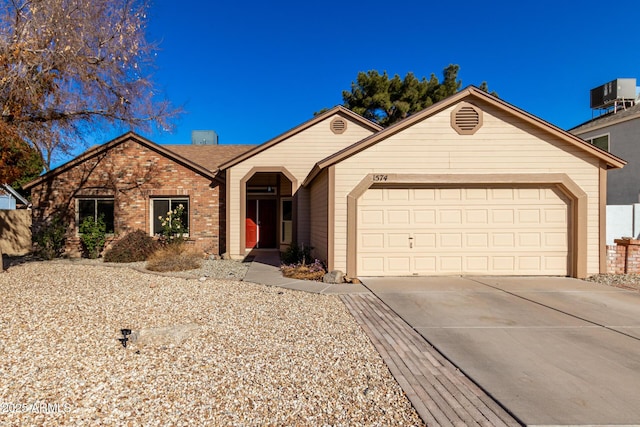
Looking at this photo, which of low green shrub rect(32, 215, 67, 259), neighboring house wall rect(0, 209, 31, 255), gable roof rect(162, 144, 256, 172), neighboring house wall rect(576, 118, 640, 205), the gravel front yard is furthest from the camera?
gable roof rect(162, 144, 256, 172)

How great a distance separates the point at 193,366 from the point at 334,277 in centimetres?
509

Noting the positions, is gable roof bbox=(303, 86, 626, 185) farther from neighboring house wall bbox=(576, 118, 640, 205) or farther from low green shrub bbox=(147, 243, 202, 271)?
neighboring house wall bbox=(576, 118, 640, 205)

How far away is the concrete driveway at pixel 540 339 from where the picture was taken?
3.01 meters

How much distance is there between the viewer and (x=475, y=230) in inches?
356

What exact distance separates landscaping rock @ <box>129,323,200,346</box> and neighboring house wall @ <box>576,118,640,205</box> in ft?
61.9

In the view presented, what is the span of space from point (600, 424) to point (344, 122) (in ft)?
39.5

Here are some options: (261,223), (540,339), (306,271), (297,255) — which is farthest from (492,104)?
(261,223)

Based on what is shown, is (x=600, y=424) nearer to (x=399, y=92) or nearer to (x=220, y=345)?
(x=220, y=345)

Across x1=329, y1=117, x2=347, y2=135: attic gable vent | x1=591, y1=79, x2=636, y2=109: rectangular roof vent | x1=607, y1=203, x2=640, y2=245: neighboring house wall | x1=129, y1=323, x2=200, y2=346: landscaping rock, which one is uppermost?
x1=591, y1=79, x2=636, y2=109: rectangular roof vent

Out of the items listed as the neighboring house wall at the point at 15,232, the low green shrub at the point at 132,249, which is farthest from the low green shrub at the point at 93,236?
the neighboring house wall at the point at 15,232

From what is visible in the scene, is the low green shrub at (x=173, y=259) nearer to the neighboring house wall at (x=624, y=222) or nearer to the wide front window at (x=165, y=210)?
the wide front window at (x=165, y=210)

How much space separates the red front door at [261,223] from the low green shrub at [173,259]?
338 centimetres

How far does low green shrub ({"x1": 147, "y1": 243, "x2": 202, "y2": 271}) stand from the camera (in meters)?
9.99

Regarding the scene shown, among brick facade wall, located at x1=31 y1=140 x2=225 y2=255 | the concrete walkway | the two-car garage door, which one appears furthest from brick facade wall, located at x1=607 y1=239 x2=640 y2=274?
brick facade wall, located at x1=31 y1=140 x2=225 y2=255
